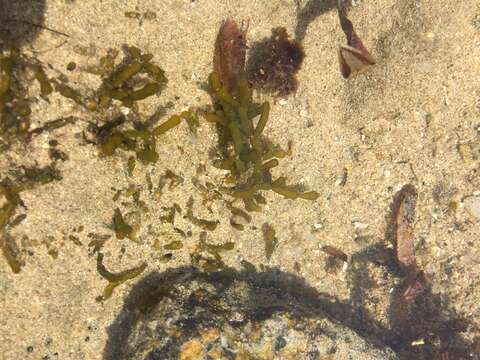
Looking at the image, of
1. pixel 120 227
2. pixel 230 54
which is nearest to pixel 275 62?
pixel 230 54

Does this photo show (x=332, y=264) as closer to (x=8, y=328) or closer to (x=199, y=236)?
(x=199, y=236)

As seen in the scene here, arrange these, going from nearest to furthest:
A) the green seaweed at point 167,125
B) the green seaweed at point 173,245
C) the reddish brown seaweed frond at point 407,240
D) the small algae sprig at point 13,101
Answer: the small algae sprig at point 13,101 < the green seaweed at point 167,125 < the green seaweed at point 173,245 < the reddish brown seaweed frond at point 407,240

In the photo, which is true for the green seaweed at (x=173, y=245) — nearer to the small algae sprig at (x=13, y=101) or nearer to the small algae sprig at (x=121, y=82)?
the small algae sprig at (x=121, y=82)

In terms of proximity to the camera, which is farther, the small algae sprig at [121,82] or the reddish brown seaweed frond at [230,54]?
the reddish brown seaweed frond at [230,54]

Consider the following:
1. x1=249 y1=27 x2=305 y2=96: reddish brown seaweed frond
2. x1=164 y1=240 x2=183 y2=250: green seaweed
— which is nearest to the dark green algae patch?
x1=164 y1=240 x2=183 y2=250: green seaweed

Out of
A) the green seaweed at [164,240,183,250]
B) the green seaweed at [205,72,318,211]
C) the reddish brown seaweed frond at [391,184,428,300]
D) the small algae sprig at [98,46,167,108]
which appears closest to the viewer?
the small algae sprig at [98,46,167,108]

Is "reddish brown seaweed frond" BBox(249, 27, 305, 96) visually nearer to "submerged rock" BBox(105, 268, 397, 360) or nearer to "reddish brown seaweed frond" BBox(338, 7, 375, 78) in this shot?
"reddish brown seaweed frond" BBox(338, 7, 375, 78)

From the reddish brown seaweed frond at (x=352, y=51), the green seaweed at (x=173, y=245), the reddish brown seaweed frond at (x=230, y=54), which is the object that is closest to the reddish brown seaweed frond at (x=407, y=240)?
the reddish brown seaweed frond at (x=352, y=51)
